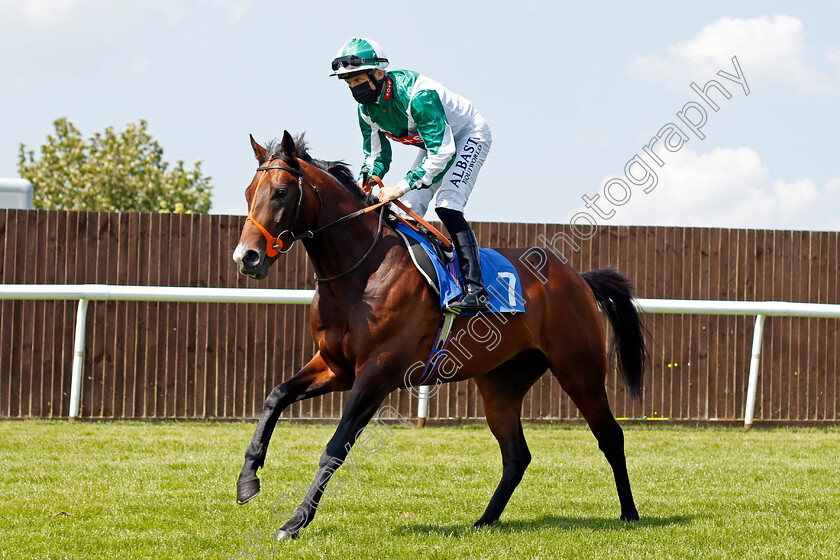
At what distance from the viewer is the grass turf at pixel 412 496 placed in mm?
4242

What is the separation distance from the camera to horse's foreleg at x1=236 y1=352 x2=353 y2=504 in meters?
4.30

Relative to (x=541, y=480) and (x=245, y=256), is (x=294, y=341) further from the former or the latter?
(x=245, y=256)

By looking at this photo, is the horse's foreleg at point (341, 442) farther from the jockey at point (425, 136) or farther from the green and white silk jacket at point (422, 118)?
the green and white silk jacket at point (422, 118)

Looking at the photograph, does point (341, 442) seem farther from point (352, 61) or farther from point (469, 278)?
point (352, 61)

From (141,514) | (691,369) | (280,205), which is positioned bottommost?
(141,514)

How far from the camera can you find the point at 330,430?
27.2 ft

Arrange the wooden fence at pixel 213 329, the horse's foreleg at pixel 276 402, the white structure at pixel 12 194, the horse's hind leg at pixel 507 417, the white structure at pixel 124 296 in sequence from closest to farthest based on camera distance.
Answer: the horse's foreleg at pixel 276 402, the horse's hind leg at pixel 507 417, the white structure at pixel 124 296, the wooden fence at pixel 213 329, the white structure at pixel 12 194

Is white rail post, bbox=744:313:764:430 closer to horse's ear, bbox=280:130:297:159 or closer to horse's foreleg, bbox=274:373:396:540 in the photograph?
horse's foreleg, bbox=274:373:396:540

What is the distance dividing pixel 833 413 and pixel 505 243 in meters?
3.89

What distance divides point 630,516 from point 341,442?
179 centimetres

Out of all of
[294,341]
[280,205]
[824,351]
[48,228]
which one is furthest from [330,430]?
[824,351]

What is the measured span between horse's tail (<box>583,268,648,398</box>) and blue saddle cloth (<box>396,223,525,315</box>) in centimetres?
88

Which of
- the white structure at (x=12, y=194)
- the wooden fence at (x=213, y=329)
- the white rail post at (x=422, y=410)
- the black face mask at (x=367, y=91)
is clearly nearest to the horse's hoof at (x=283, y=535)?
the black face mask at (x=367, y=91)

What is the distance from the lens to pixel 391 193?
4.78 metres
